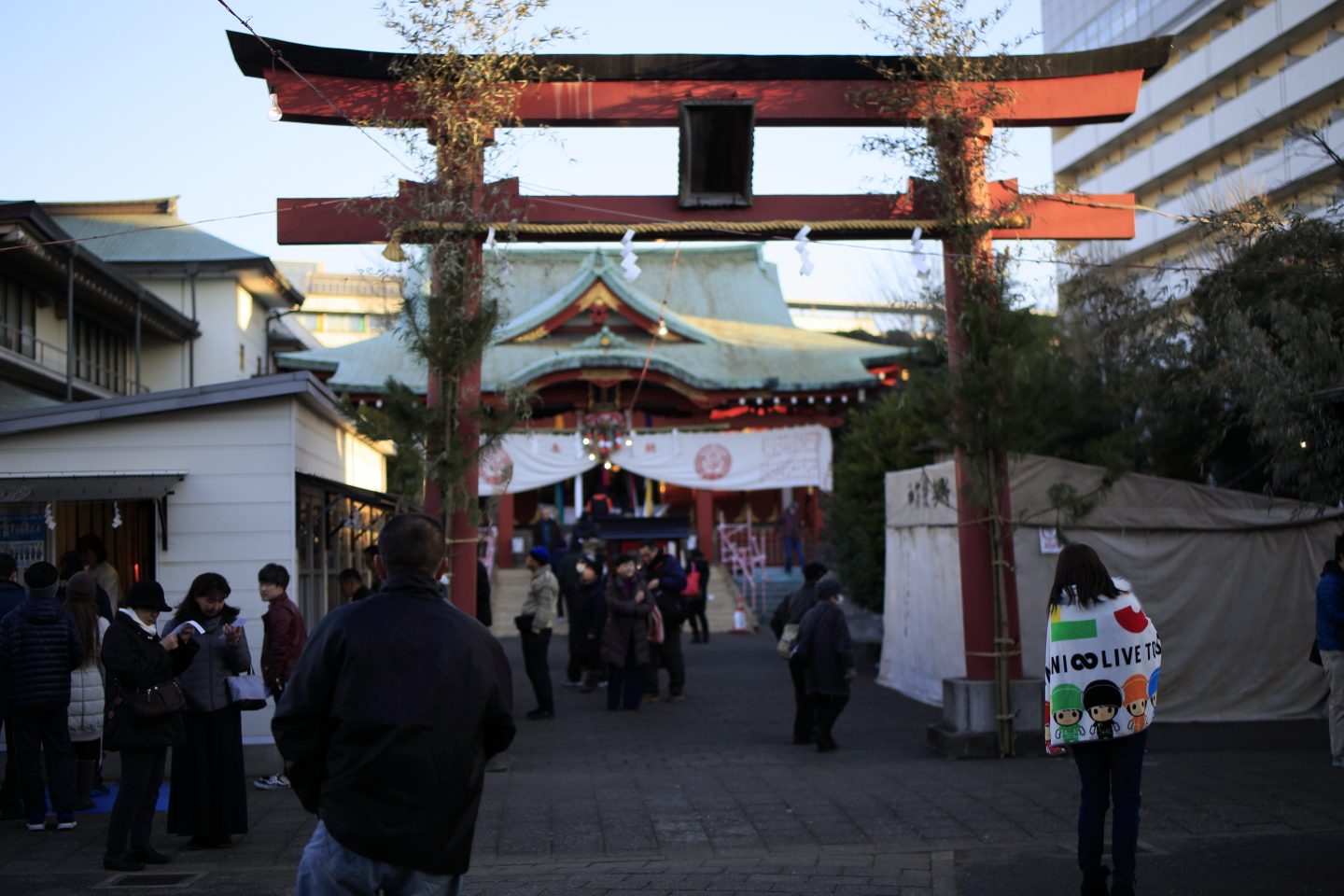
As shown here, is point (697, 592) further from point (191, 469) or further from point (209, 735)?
point (209, 735)

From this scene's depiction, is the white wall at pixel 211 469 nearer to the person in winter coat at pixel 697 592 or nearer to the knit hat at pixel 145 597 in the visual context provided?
the knit hat at pixel 145 597

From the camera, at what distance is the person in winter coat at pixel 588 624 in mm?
15234

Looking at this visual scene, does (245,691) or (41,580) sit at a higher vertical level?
(41,580)

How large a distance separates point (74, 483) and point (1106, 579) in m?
8.01

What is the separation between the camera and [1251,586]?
44.0ft

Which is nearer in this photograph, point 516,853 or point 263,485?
point 516,853

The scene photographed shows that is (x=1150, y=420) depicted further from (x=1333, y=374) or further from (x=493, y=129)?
(x=493, y=129)

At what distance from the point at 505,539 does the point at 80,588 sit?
67.8ft

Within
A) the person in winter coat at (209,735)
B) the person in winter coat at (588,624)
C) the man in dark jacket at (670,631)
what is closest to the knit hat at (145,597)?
the person in winter coat at (209,735)

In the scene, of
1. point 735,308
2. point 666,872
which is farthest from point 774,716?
point 735,308

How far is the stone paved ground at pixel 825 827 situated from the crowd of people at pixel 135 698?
26 cm

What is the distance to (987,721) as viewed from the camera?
36.1ft

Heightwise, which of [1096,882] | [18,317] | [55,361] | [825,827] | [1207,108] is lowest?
[825,827]

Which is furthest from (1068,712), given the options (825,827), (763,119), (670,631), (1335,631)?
(670,631)
